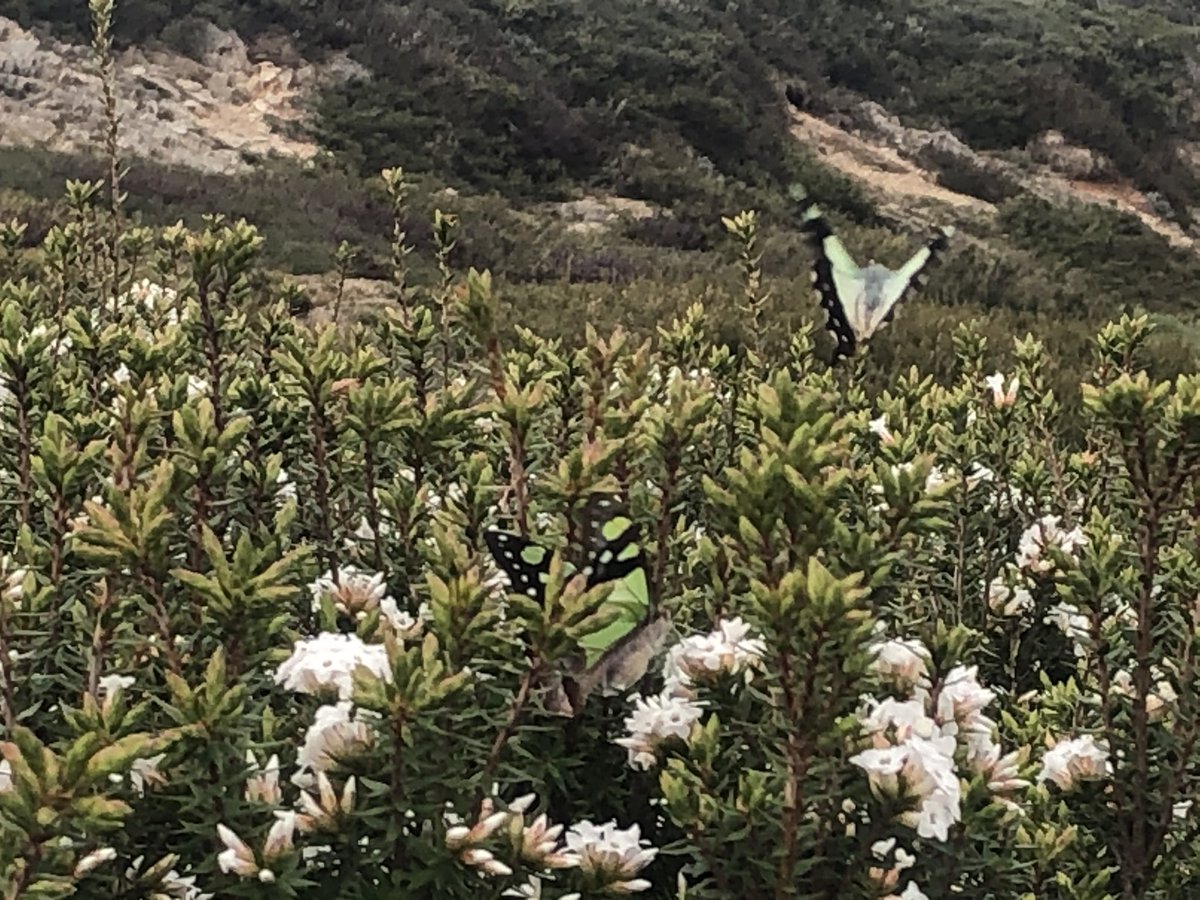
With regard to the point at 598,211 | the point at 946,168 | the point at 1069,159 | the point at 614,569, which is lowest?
the point at 598,211

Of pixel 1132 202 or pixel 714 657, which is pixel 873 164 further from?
pixel 714 657

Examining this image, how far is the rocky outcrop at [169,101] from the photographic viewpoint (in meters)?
16.1

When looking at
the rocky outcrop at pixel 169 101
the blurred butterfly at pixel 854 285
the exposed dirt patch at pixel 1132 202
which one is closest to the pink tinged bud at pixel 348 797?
the blurred butterfly at pixel 854 285

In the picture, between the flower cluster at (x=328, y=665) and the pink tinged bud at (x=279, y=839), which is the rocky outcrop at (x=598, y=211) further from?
the pink tinged bud at (x=279, y=839)

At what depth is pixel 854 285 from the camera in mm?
3531

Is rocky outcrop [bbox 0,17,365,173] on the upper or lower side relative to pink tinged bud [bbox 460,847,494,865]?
lower

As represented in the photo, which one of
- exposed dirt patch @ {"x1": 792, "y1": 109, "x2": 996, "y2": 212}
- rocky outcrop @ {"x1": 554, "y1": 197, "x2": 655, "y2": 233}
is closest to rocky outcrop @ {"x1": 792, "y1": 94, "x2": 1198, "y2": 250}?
exposed dirt patch @ {"x1": 792, "y1": 109, "x2": 996, "y2": 212}

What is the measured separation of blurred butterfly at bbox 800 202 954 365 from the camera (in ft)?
11.0

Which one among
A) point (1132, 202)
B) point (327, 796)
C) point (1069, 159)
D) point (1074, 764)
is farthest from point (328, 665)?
point (1069, 159)

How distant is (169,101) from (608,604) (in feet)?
58.4

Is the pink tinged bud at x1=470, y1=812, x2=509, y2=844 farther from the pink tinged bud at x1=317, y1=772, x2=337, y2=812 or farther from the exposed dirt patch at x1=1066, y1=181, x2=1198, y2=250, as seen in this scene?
the exposed dirt patch at x1=1066, y1=181, x2=1198, y2=250

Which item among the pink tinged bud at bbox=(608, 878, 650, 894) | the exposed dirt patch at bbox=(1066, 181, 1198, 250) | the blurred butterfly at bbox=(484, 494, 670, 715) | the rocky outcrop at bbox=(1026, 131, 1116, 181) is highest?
the blurred butterfly at bbox=(484, 494, 670, 715)

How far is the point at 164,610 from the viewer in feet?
4.20

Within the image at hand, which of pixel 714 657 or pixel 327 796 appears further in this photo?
pixel 714 657
